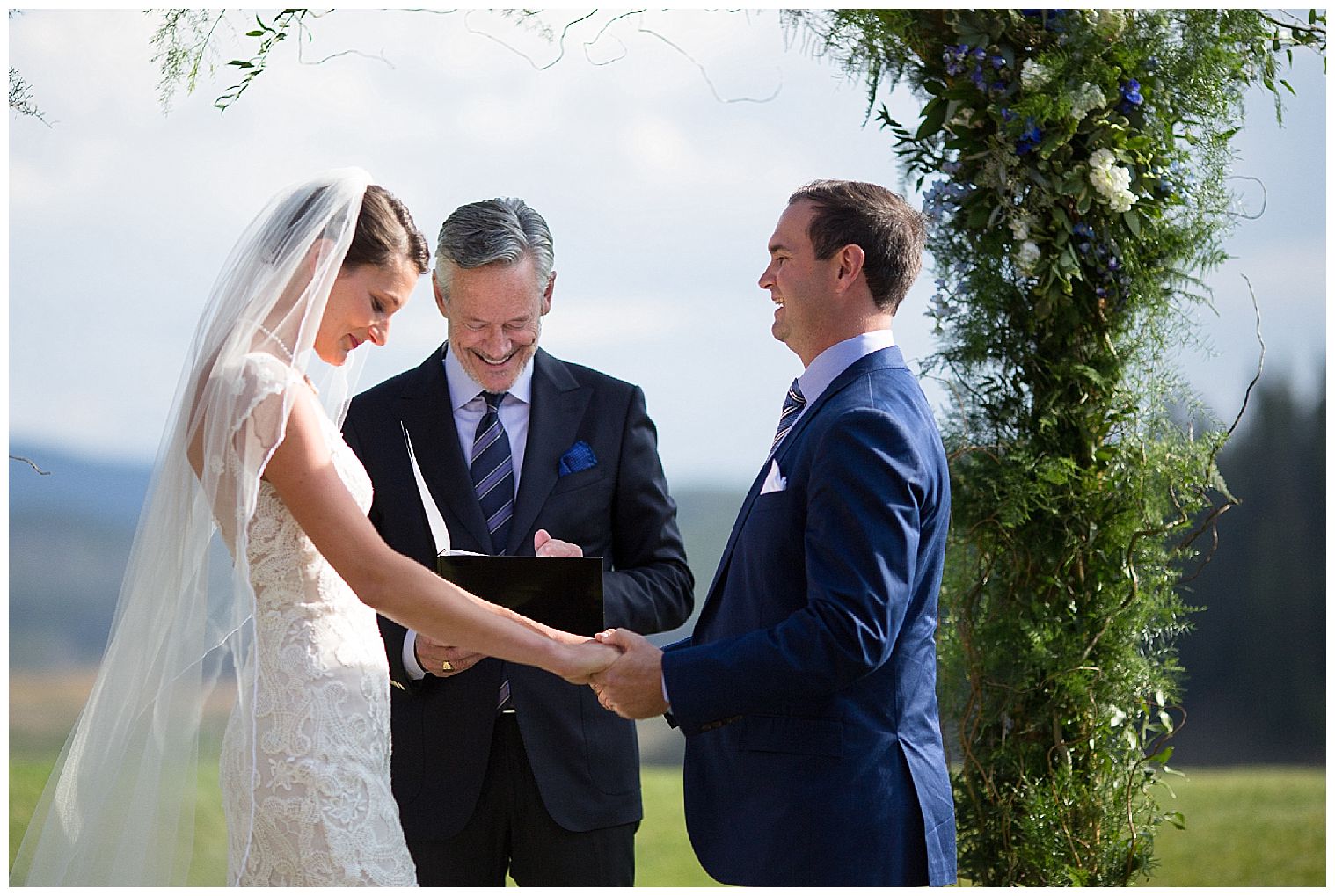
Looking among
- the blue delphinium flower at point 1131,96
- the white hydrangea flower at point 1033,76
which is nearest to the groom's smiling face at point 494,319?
the white hydrangea flower at point 1033,76

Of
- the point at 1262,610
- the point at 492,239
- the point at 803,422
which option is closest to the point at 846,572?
the point at 803,422

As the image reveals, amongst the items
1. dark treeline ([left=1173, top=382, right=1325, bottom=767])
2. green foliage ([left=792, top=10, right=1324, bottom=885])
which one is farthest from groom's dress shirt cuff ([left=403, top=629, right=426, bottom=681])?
dark treeline ([left=1173, top=382, right=1325, bottom=767])

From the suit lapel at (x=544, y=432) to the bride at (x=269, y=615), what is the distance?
362 mm

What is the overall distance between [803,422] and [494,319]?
34.8 inches

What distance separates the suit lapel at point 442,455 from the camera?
281cm

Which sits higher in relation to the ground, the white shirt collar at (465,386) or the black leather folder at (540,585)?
the white shirt collar at (465,386)

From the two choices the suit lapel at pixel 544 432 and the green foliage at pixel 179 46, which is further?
the green foliage at pixel 179 46

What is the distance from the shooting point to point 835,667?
7.23 feet

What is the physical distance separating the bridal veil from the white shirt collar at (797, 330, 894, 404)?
1.00 metres

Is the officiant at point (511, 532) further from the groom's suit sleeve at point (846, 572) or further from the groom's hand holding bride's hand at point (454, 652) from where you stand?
the groom's suit sleeve at point (846, 572)

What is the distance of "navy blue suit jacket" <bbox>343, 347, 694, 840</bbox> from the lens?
269 cm

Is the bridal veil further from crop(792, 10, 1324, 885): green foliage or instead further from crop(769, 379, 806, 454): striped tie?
crop(792, 10, 1324, 885): green foliage

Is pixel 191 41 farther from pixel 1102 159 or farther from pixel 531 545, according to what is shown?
pixel 1102 159

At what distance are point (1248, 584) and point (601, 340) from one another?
320cm
